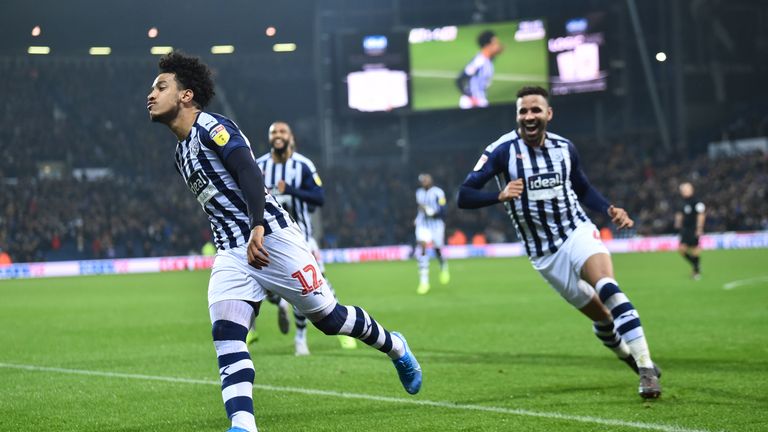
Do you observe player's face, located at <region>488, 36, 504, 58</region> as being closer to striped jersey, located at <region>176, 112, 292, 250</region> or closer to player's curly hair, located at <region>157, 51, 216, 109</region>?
player's curly hair, located at <region>157, 51, 216, 109</region>

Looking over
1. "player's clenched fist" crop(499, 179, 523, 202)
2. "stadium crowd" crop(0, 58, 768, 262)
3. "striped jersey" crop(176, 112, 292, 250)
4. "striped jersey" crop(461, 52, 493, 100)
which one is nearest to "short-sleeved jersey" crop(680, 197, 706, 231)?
"player's clenched fist" crop(499, 179, 523, 202)

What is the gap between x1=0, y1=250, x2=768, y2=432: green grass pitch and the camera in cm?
761

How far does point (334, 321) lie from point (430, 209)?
20005mm

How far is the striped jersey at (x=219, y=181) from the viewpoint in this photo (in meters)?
6.62

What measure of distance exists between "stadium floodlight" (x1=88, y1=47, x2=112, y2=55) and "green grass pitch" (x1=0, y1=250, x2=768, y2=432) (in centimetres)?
3305

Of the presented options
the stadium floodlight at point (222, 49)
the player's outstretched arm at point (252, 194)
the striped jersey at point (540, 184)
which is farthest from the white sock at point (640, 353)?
the stadium floodlight at point (222, 49)

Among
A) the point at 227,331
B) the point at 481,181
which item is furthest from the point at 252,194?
the point at 481,181

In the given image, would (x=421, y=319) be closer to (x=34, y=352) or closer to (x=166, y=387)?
(x=34, y=352)

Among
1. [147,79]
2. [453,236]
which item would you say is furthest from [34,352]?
[147,79]

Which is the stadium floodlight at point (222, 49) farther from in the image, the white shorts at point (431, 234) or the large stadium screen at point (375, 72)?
the white shorts at point (431, 234)

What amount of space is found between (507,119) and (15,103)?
→ 24.6 metres

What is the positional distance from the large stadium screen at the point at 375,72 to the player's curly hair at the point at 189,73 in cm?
4290

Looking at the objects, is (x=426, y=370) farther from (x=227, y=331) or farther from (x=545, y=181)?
(x=227, y=331)

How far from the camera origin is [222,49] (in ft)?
179
